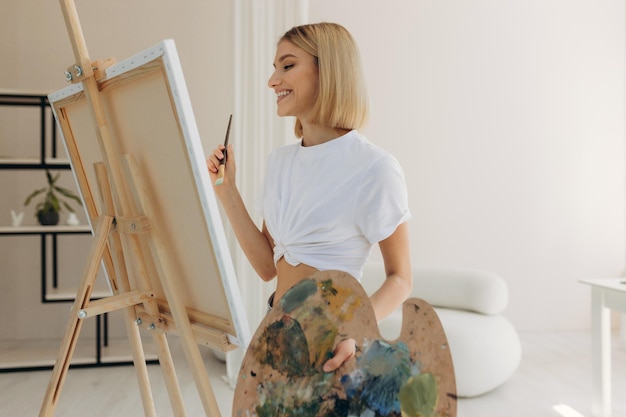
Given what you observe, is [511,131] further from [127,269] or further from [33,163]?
[127,269]

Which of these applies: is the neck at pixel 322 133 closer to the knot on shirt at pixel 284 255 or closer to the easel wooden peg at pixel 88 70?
the knot on shirt at pixel 284 255

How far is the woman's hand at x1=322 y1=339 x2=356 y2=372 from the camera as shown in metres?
0.91

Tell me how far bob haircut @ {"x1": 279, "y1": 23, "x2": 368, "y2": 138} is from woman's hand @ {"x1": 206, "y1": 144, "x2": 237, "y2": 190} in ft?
0.81

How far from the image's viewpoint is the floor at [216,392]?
2.71m

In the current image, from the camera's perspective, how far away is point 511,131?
4449 mm

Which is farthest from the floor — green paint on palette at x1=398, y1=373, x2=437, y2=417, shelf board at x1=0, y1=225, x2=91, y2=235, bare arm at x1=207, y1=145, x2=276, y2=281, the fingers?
green paint on palette at x1=398, y1=373, x2=437, y2=417

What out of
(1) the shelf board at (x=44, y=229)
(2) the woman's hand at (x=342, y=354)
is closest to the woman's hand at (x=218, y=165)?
(2) the woman's hand at (x=342, y=354)

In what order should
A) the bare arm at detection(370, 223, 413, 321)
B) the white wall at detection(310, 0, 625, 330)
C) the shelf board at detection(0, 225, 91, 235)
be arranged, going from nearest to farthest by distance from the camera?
the bare arm at detection(370, 223, 413, 321) < the shelf board at detection(0, 225, 91, 235) < the white wall at detection(310, 0, 625, 330)

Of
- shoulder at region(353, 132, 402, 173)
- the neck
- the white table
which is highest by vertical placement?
the neck

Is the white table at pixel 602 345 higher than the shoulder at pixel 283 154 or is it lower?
lower

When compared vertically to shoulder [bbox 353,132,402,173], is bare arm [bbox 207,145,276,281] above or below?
below

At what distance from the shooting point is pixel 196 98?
400 centimetres

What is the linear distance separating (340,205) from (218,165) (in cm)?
35

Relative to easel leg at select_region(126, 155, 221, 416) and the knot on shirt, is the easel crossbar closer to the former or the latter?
easel leg at select_region(126, 155, 221, 416)
